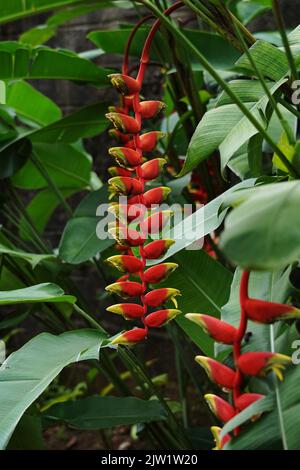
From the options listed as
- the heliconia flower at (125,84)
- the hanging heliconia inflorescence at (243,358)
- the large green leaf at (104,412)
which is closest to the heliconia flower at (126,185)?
the heliconia flower at (125,84)

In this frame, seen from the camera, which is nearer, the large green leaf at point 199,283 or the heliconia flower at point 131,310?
the heliconia flower at point 131,310

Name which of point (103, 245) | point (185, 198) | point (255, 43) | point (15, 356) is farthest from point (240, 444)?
point (185, 198)

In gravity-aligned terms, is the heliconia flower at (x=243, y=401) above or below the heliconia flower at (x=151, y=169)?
below

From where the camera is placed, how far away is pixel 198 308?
2.63 ft

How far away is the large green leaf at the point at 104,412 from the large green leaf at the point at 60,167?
0.52m

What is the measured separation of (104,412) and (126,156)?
0.40 m

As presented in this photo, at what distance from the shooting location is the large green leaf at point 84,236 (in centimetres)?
105

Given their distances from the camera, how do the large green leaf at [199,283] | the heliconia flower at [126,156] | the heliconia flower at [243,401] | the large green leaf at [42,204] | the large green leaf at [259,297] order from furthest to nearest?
the large green leaf at [42,204] < the large green leaf at [199,283] < the heliconia flower at [126,156] < the large green leaf at [259,297] < the heliconia flower at [243,401]

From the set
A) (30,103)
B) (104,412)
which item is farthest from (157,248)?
(30,103)

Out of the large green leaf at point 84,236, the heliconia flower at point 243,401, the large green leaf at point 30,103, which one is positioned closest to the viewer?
the heliconia flower at point 243,401

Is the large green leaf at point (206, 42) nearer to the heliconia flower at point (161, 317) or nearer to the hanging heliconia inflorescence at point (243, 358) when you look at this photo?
the heliconia flower at point (161, 317)

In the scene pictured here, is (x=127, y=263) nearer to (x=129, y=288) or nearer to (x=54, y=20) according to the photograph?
(x=129, y=288)

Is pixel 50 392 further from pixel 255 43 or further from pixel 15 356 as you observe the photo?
pixel 255 43

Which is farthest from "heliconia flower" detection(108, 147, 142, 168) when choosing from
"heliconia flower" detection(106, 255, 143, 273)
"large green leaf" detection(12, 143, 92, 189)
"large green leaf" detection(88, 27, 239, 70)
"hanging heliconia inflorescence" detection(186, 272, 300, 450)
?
"large green leaf" detection(12, 143, 92, 189)
